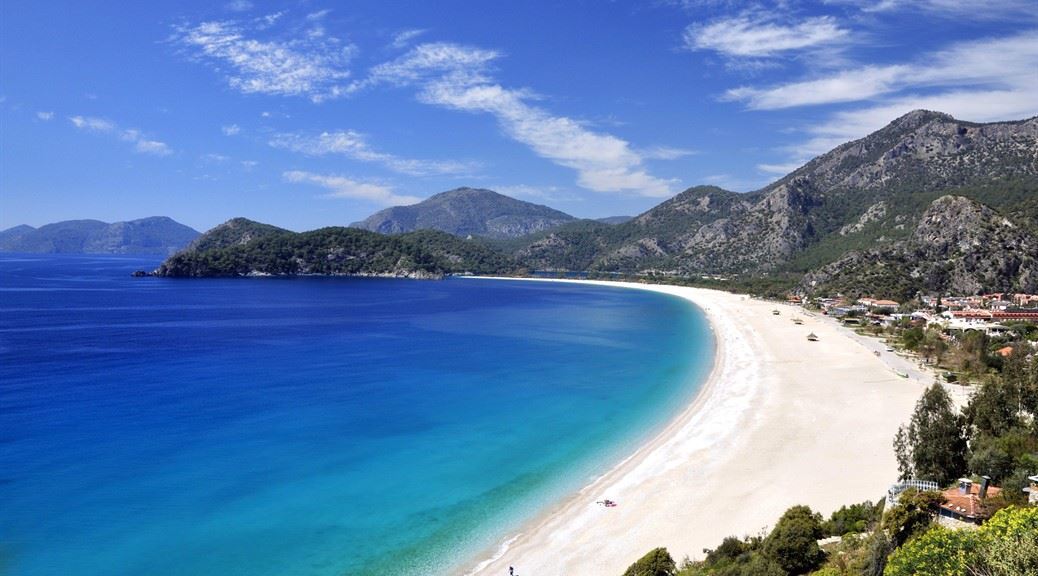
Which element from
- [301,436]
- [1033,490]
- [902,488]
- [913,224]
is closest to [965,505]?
[902,488]

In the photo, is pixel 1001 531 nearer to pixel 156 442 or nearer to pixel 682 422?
pixel 682 422

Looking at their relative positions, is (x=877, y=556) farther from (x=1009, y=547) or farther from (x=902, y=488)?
(x=902, y=488)

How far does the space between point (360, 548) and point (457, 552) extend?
3442 millimetres

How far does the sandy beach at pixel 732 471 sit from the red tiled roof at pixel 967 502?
633 centimetres

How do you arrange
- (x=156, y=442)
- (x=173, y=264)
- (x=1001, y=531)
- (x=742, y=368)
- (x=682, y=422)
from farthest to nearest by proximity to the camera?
1. (x=173, y=264)
2. (x=742, y=368)
3. (x=682, y=422)
4. (x=156, y=442)
5. (x=1001, y=531)

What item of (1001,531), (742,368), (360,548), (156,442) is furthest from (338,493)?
(742,368)

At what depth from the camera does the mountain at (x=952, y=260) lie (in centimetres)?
9738

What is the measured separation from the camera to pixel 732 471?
28.5m

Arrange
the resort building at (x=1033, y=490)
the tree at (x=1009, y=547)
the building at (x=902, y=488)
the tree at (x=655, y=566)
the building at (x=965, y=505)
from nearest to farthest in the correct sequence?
the tree at (x=1009, y=547) → the building at (x=965, y=505) → the tree at (x=655, y=566) → the resort building at (x=1033, y=490) → the building at (x=902, y=488)

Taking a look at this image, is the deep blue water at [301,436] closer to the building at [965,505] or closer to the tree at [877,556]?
the tree at [877,556]

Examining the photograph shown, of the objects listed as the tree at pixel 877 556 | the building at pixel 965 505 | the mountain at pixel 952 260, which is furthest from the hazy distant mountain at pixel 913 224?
the tree at pixel 877 556

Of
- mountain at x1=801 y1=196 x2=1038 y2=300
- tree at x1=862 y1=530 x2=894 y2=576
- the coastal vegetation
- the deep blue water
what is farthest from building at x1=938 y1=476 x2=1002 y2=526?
mountain at x1=801 y1=196 x2=1038 y2=300

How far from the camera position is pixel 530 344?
7050 centimetres

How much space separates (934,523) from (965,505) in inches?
94.8
